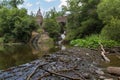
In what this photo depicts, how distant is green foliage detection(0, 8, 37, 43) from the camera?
74.2m

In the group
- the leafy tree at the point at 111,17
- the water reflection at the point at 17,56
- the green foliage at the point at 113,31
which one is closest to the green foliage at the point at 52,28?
the leafy tree at the point at 111,17

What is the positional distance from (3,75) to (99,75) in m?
6.17

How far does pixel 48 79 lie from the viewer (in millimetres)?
15062

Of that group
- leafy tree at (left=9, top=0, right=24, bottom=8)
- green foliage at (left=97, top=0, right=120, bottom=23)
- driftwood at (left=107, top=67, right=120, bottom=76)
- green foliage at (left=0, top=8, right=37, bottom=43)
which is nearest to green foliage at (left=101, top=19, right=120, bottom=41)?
green foliage at (left=97, top=0, right=120, bottom=23)

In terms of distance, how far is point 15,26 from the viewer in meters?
74.4

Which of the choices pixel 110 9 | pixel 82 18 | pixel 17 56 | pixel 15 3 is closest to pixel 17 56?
pixel 17 56

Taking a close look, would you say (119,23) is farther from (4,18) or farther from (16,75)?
(4,18)

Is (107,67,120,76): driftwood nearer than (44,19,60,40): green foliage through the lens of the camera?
Yes

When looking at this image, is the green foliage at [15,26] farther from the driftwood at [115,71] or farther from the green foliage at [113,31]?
the driftwood at [115,71]

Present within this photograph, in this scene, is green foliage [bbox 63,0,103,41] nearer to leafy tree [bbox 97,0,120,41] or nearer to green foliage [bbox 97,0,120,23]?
leafy tree [bbox 97,0,120,41]

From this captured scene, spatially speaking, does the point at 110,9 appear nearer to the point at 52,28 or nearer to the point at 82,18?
the point at 82,18

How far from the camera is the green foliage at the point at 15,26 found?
244 ft

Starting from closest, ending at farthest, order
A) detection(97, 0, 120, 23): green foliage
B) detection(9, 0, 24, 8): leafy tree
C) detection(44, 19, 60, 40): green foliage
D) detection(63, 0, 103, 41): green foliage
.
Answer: detection(97, 0, 120, 23): green foliage → detection(63, 0, 103, 41): green foliage → detection(44, 19, 60, 40): green foliage → detection(9, 0, 24, 8): leafy tree

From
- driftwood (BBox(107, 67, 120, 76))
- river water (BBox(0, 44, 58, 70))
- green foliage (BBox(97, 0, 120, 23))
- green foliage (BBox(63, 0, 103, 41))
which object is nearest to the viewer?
driftwood (BBox(107, 67, 120, 76))
